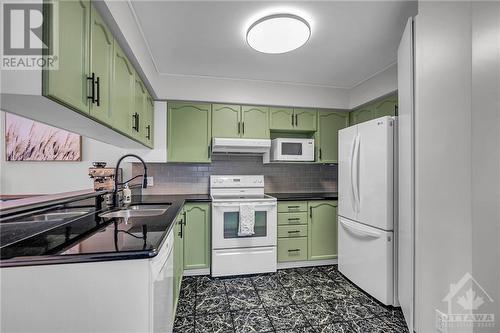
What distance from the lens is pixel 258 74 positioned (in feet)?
8.89

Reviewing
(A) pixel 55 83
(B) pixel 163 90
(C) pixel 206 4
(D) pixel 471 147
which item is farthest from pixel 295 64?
(A) pixel 55 83

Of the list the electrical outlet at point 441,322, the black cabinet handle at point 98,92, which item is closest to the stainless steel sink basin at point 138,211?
the black cabinet handle at point 98,92

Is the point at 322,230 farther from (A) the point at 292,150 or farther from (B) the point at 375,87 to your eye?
(B) the point at 375,87

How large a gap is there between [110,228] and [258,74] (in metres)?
2.25

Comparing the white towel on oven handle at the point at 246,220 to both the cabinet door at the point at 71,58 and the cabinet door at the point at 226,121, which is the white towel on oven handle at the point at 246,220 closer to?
the cabinet door at the point at 226,121

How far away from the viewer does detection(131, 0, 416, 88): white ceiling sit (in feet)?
5.18

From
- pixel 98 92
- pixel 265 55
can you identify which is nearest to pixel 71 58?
pixel 98 92

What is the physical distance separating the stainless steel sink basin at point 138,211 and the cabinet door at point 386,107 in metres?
2.64

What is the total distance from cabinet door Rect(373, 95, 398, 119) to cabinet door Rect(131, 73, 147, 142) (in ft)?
8.82

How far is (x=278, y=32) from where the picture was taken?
5.59ft

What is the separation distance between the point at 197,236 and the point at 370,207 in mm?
1885

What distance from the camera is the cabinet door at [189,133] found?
9.27ft

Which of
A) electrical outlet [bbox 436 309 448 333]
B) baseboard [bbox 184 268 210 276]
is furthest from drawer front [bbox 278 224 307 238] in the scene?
electrical outlet [bbox 436 309 448 333]

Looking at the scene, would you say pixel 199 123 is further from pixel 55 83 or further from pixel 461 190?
pixel 461 190
